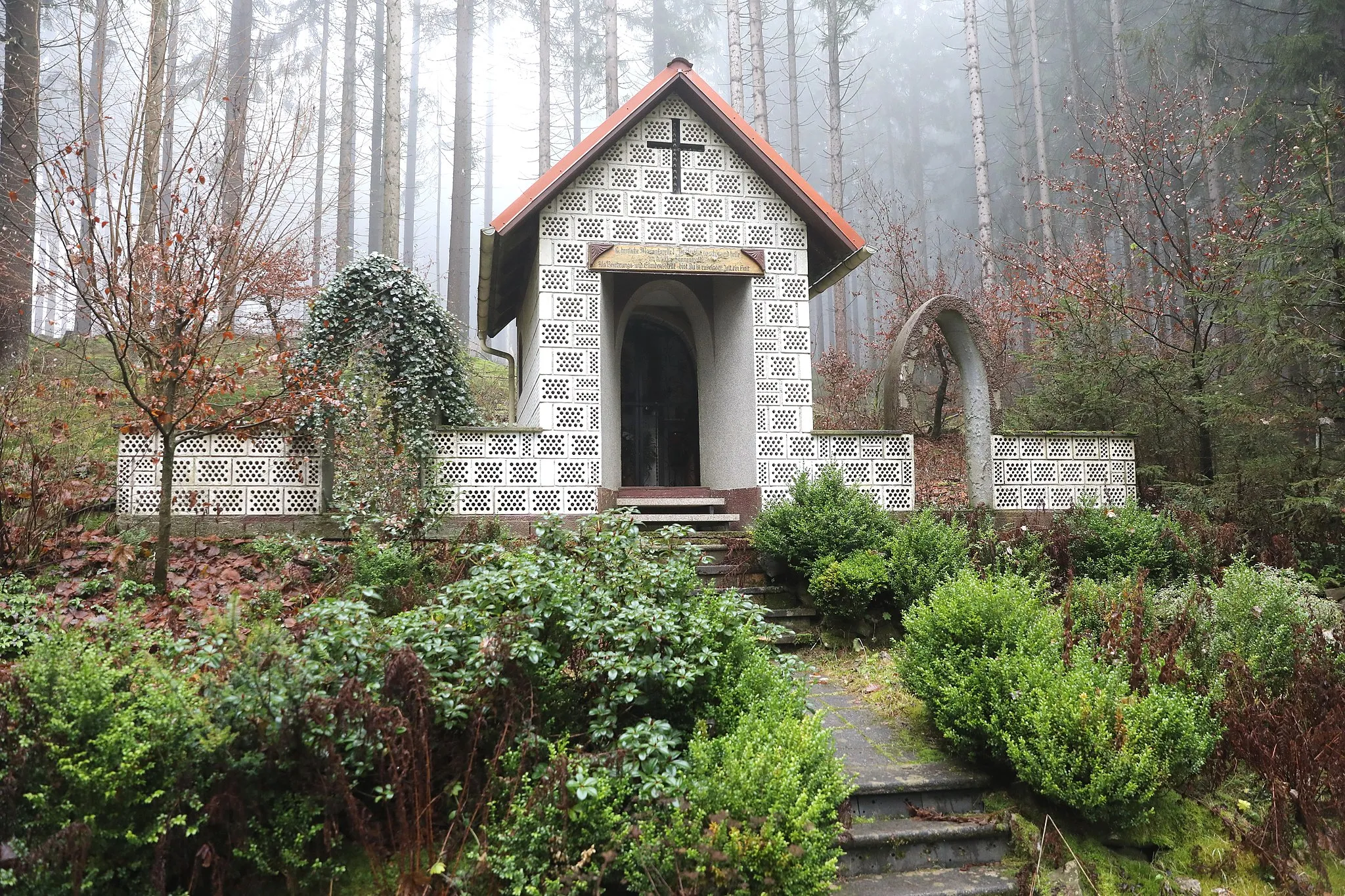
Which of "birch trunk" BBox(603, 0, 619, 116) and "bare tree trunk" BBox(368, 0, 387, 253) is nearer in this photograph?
"birch trunk" BBox(603, 0, 619, 116)

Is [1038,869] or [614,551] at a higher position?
[614,551]

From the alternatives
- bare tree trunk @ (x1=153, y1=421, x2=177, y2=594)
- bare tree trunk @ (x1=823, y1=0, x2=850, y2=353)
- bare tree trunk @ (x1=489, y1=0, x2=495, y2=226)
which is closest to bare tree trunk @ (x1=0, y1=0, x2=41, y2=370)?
bare tree trunk @ (x1=153, y1=421, x2=177, y2=594)

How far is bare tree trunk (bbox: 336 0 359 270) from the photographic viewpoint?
22875 millimetres

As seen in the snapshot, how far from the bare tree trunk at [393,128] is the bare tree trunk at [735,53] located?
7807 millimetres

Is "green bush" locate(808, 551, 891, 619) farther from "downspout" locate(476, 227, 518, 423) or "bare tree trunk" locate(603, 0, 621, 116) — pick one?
"bare tree trunk" locate(603, 0, 621, 116)

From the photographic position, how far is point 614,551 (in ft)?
17.1

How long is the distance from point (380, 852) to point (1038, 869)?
3.17 meters

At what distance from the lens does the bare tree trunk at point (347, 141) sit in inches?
901

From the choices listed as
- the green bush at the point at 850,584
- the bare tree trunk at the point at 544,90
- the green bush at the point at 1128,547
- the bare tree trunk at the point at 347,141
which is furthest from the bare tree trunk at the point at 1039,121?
the bare tree trunk at the point at 347,141

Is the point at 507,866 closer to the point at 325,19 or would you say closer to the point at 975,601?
the point at 975,601

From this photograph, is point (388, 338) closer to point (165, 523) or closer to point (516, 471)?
point (516, 471)

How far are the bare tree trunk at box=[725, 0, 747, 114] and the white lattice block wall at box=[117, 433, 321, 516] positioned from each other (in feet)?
50.0

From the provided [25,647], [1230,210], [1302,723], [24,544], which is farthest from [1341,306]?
[1230,210]

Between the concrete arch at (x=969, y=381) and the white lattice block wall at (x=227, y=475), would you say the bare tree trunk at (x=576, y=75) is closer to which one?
the concrete arch at (x=969, y=381)
